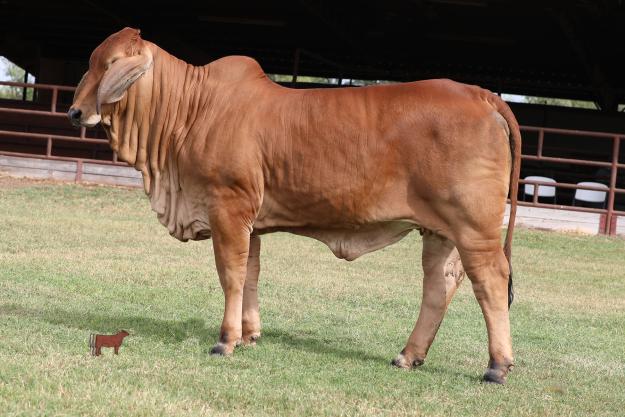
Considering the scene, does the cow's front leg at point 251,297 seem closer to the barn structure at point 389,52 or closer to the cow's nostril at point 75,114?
the cow's nostril at point 75,114

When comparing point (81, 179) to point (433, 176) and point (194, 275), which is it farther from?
point (433, 176)

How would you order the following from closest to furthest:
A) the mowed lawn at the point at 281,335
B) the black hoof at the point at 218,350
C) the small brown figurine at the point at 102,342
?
the mowed lawn at the point at 281,335, the small brown figurine at the point at 102,342, the black hoof at the point at 218,350

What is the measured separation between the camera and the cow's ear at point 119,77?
6.74m

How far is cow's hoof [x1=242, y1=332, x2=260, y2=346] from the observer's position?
696 centimetres

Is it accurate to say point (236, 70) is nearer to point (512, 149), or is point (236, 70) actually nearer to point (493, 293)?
point (512, 149)

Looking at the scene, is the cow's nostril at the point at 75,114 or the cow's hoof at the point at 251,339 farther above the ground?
the cow's nostril at the point at 75,114

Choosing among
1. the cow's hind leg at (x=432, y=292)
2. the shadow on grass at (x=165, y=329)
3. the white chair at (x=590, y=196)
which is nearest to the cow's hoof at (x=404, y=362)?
the cow's hind leg at (x=432, y=292)

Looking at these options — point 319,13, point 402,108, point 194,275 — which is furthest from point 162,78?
point 319,13

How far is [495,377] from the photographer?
6.15 metres

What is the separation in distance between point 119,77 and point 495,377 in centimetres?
304

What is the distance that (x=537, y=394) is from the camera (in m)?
5.99

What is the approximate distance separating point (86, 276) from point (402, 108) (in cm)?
439

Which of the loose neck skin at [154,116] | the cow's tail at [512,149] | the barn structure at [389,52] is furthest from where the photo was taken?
the barn structure at [389,52]

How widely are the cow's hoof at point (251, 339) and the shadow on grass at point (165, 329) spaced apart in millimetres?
107
